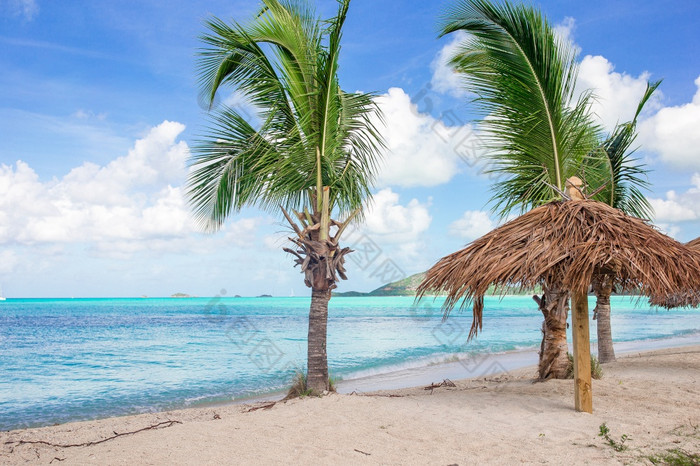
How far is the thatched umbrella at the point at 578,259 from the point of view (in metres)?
5.15

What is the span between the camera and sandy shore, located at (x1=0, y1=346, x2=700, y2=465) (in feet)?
14.2

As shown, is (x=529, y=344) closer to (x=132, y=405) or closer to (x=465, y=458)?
(x=132, y=405)

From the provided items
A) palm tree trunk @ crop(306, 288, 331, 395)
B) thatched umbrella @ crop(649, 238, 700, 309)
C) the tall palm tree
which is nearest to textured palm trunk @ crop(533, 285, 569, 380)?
the tall palm tree

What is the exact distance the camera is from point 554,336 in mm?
7430

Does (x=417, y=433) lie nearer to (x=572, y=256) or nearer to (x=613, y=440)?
(x=613, y=440)

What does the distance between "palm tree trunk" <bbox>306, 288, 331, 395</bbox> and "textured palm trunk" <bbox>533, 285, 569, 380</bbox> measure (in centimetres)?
321

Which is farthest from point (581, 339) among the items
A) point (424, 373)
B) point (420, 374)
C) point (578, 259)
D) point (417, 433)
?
point (424, 373)

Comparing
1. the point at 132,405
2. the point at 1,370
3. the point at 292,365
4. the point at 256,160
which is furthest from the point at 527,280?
the point at 1,370

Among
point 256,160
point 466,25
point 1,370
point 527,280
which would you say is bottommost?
point 1,370

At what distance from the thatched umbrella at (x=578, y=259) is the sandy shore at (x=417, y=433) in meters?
0.80

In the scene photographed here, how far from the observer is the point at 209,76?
816 centimetres

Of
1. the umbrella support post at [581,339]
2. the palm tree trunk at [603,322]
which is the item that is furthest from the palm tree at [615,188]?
the umbrella support post at [581,339]

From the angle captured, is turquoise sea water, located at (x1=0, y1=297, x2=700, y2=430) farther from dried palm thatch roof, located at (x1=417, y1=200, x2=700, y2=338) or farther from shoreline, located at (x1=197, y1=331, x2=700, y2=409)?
dried palm thatch roof, located at (x1=417, y1=200, x2=700, y2=338)

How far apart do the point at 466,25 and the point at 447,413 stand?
18.4ft
